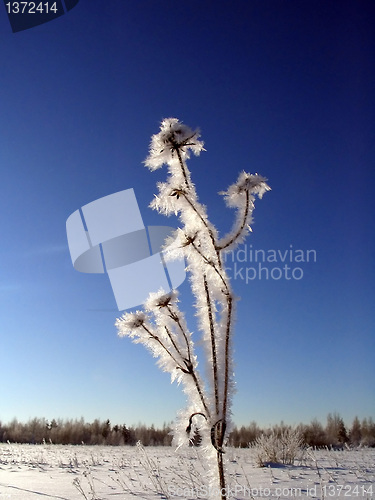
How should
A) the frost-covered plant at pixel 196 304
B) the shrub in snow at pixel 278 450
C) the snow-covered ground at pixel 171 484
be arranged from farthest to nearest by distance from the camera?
the shrub in snow at pixel 278 450 < the snow-covered ground at pixel 171 484 < the frost-covered plant at pixel 196 304

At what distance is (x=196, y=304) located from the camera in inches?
69.8

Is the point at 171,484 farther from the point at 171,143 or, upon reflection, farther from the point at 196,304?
the point at 171,143

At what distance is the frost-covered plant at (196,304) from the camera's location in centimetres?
166

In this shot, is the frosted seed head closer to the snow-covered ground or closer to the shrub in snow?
the snow-covered ground

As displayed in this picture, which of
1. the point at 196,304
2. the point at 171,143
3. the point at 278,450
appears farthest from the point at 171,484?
the point at 171,143

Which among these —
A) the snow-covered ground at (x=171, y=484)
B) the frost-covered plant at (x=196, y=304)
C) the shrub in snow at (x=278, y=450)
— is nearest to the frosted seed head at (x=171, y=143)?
the frost-covered plant at (x=196, y=304)

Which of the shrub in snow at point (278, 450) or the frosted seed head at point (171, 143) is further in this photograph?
the shrub in snow at point (278, 450)

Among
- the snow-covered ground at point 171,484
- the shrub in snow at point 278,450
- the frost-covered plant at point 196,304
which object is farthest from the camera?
the shrub in snow at point 278,450

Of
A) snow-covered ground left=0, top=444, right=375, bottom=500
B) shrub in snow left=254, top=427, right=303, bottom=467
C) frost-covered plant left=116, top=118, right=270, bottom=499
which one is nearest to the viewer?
frost-covered plant left=116, top=118, right=270, bottom=499

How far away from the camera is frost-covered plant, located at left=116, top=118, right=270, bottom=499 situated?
166cm

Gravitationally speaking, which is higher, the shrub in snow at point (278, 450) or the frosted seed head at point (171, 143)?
the frosted seed head at point (171, 143)

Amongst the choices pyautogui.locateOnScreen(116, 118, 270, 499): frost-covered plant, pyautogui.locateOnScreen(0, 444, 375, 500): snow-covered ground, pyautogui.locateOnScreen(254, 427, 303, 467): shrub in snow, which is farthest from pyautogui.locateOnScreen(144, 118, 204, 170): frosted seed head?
pyautogui.locateOnScreen(254, 427, 303, 467): shrub in snow

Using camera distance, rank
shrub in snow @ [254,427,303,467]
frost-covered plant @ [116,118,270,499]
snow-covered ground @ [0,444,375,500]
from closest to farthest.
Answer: frost-covered plant @ [116,118,270,499] < snow-covered ground @ [0,444,375,500] < shrub in snow @ [254,427,303,467]

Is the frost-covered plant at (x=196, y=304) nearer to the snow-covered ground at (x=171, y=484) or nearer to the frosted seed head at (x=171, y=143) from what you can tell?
the frosted seed head at (x=171, y=143)
